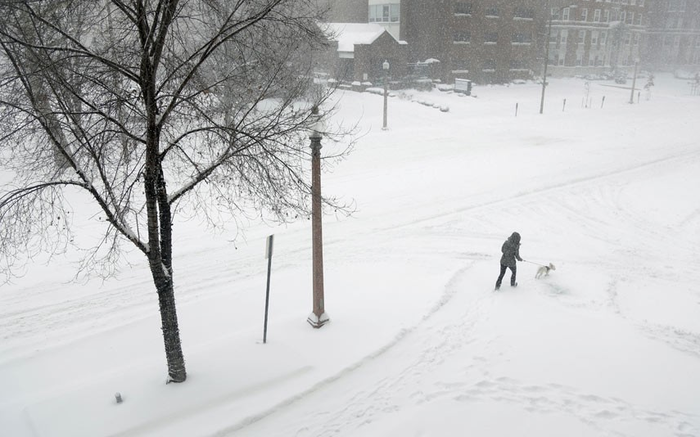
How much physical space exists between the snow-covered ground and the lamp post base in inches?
6.1

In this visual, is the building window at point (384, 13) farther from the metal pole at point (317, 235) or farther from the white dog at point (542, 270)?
the metal pole at point (317, 235)

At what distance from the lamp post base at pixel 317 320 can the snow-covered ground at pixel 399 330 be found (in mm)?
156

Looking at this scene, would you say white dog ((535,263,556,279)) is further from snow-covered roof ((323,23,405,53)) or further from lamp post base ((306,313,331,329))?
snow-covered roof ((323,23,405,53))

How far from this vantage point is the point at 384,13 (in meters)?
43.5

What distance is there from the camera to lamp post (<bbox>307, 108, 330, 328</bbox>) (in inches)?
292

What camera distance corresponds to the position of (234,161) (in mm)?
6730

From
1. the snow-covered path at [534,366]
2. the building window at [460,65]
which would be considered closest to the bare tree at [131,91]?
the snow-covered path at [534,366]

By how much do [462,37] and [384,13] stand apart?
26.1ft

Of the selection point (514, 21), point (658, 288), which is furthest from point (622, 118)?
point (658, 288)

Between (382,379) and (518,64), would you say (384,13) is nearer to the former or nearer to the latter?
(518,64)

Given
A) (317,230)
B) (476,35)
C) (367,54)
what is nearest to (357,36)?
(367,54)

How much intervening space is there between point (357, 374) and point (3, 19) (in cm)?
650

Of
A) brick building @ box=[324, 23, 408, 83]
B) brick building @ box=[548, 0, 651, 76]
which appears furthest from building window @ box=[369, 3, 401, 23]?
brick building @ box=[548, 0, 651, 76]

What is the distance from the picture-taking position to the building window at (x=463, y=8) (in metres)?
44.7
